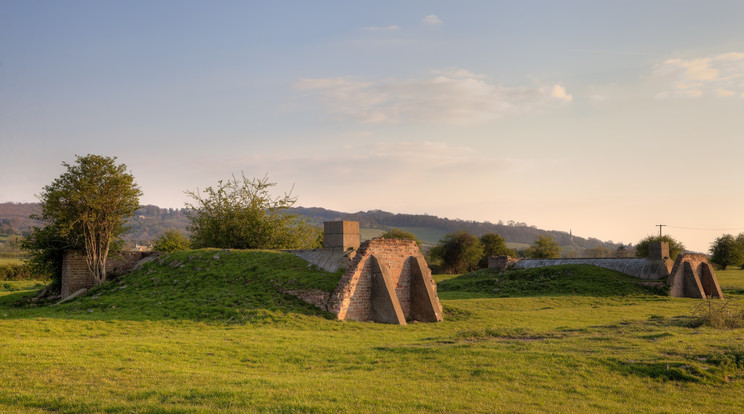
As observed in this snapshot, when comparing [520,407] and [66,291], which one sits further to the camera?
[66,291]

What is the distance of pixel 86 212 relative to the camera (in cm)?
2264

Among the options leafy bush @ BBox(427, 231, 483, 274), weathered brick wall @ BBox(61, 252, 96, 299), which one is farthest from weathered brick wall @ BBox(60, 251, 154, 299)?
leafy bush @ BBox(427, 231, 483, 274)

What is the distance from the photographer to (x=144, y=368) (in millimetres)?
9438

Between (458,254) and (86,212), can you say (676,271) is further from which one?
(458,254)

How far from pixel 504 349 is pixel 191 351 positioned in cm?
714

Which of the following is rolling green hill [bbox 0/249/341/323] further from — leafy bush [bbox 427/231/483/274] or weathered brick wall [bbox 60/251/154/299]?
leafy bush [bbox 427/231/483/274]

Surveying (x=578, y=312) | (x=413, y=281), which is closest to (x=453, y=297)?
(x=578, y=312)

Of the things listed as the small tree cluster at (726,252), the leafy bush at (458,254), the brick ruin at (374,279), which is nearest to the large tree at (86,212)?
the brick ruin at (374,279)

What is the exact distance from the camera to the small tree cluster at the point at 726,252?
63781mm

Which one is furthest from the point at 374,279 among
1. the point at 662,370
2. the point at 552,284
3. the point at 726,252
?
the point at 726,252

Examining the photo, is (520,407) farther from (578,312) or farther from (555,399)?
(578,312)

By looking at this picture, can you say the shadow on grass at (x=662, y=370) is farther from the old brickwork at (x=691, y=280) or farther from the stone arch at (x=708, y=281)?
the stone arch at (x=708, y=281)

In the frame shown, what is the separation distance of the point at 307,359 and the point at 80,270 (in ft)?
57.6

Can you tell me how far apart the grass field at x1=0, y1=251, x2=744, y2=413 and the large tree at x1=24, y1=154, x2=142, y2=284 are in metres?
4.03
